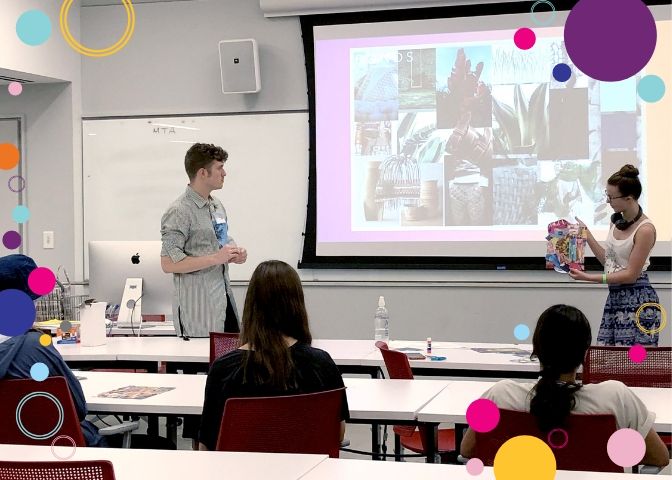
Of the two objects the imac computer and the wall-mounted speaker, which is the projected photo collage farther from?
the imac computer

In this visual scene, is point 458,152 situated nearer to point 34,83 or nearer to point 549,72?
point 549,72

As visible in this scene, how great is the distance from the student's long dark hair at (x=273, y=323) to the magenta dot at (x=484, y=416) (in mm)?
501

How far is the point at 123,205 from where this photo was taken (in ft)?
22.1

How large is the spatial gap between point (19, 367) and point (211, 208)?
179 cm

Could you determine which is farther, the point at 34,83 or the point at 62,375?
the point at 34,83

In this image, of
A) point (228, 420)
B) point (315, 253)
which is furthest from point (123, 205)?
point (228, 420)

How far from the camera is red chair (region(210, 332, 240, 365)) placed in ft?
11.4

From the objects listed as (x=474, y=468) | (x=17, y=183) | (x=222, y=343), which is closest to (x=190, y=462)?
(x=474, y=468)

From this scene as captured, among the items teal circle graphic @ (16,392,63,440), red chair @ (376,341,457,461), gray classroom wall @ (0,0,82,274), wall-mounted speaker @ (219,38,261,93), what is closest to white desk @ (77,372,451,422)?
red chair @ (376,341,457,461)

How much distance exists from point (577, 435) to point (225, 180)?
4727 millimetres

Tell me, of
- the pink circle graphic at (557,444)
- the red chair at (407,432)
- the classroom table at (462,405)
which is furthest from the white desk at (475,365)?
the pink circle graphic at (557,444)

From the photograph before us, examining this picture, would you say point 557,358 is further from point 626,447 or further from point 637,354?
point 637,354

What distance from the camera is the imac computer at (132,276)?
435 centimetres

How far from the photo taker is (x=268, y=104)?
21.0 feet
